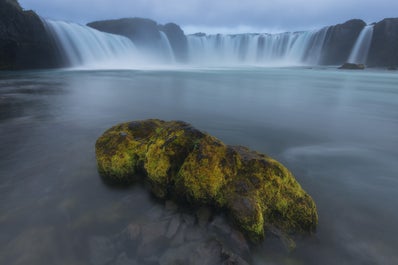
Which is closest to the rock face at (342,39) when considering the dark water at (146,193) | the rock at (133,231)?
the dark water at (146,193)

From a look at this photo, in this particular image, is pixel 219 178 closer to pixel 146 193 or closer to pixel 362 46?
pixel 146 193

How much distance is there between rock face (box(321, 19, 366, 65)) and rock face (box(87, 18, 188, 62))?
4264cm

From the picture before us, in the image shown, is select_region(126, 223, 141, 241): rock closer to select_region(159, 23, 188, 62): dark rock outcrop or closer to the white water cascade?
the white water cascade

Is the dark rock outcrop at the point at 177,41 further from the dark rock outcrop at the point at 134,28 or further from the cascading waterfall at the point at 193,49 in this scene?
the dark rock outcrop at the point at 134,28

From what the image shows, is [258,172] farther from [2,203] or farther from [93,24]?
[93,24]

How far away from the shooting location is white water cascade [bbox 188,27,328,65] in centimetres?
6456

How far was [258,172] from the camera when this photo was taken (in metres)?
3.63

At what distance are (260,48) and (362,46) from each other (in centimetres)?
2665

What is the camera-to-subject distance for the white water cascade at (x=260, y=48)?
212ft

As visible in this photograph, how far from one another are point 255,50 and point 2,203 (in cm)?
7851

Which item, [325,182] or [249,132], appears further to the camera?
[249,132]

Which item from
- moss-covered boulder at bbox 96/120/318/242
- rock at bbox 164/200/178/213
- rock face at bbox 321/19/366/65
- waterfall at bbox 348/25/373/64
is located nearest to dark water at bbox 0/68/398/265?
rock at bbox 164/200/178/213

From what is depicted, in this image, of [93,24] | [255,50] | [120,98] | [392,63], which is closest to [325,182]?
[120,98]

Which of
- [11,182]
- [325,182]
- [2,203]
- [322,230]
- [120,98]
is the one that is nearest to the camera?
[322,230]
